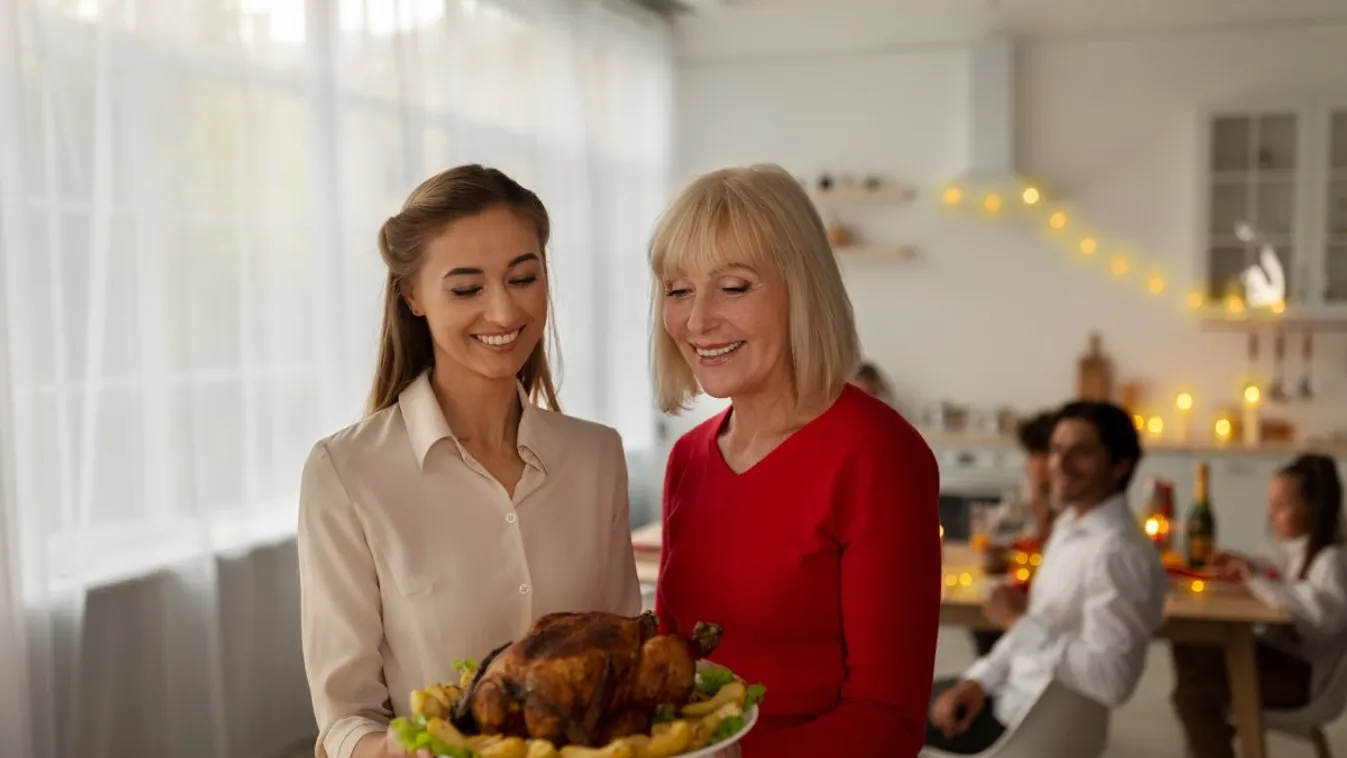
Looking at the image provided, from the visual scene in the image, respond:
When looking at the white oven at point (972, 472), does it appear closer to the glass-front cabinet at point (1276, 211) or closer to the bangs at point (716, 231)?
the glass-front cabinet at point (1276, 211)

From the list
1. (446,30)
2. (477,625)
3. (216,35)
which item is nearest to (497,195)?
(477,625)

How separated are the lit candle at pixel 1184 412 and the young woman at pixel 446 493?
5609 millimetres

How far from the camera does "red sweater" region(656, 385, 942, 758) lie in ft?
5.12

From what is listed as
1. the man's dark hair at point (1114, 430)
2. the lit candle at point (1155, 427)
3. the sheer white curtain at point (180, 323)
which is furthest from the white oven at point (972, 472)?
the sheer white curtain at point (180, 323)

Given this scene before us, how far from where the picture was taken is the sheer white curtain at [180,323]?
9.71 ft

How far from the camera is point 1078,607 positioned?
3301 mm

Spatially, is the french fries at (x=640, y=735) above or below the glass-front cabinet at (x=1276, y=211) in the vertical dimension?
below

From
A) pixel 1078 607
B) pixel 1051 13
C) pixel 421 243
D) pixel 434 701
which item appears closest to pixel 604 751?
pixel 434 701

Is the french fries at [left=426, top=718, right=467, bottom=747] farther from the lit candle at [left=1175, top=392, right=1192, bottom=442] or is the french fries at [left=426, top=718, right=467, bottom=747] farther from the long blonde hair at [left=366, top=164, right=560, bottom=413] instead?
the lit candle at [left=1175, top=392, right=1192, bottom=442]

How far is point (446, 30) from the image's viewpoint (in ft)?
16.0

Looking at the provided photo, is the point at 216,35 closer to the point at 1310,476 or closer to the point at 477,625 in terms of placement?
the point at 477,625

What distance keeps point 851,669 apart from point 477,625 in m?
0.46

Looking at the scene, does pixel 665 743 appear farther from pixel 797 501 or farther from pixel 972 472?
pixel 972 472

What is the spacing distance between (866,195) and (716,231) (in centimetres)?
561
